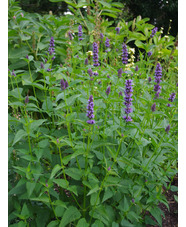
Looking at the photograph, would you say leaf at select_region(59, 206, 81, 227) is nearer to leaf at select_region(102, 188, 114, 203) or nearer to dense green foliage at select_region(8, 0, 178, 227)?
A: dense green foliage at select_region(8, 0, 178, 227)

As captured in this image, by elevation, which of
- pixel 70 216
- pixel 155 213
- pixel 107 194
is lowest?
pixel 155 213

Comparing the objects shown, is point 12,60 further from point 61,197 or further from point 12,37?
point 61,197

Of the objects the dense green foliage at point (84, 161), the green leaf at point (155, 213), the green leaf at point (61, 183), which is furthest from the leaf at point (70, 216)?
the green leaf at point (155, 213)

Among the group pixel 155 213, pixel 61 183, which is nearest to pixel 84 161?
pixel 61 183

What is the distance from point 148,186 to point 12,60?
2.65 m

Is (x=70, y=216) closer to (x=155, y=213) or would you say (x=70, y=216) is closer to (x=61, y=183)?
(x=61, y=183)

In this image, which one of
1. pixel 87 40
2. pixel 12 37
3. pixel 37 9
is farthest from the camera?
pixel 37 9

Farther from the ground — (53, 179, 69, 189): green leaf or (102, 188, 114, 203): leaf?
(53, 179, 69, 189): green leaf

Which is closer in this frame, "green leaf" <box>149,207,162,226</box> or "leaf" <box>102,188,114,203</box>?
"leaf" <box>102,188,114,203</box>

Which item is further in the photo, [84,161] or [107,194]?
[84,161]

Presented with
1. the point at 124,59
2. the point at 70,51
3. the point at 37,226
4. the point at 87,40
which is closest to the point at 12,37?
the point at 87,40

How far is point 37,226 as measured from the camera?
1.79m

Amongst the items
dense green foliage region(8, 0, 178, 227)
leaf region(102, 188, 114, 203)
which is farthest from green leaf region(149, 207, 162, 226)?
leaf region(102, 188, 114, 203)

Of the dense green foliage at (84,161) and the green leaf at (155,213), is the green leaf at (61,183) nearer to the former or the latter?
the dense green foliage at (84,161)
